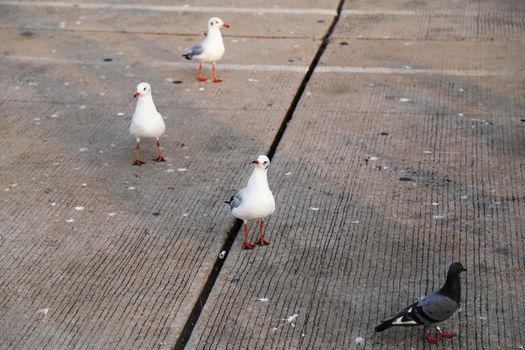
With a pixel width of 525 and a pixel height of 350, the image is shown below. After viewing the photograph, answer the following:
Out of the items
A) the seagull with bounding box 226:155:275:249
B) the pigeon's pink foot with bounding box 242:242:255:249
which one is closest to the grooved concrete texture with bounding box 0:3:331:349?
the pigeon's pink foot with bounding box 242:242:255:249

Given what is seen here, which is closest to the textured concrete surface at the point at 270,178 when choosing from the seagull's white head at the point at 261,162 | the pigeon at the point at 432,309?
the pigeon at the point at 432,309

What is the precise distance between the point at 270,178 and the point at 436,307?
2.79 meters

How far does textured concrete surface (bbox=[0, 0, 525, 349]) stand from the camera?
6227 mm

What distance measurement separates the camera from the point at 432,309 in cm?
573

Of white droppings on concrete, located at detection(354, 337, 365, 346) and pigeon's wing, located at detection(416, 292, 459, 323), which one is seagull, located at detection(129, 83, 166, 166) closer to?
white droppings on concrete, located at detection(354, 337, 365, 346)

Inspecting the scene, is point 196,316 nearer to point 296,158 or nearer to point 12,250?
point 12,250

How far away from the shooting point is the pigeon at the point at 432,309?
18.8 feet

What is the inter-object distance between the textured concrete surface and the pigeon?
0.19m

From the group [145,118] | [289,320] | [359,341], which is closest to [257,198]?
[289,320]

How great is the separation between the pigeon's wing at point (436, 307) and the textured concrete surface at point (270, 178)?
22cm

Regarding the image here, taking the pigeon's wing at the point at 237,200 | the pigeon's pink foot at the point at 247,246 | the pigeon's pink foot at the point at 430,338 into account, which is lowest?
the pigeon's pink foot at the point at 247,246

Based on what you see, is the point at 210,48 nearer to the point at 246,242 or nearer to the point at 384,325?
the point at 246,242

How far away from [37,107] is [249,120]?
2.24 metres

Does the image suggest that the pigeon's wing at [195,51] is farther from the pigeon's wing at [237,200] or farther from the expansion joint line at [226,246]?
the pigeon's wing at [237,200]
